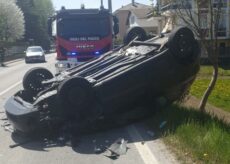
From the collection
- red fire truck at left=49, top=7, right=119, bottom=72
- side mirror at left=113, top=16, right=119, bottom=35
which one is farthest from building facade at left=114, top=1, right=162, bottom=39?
red fire truck at left=49, top=7, right=119, bottom=72

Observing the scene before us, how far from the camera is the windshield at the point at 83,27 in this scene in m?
17.3

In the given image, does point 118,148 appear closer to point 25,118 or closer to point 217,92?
point 25,118

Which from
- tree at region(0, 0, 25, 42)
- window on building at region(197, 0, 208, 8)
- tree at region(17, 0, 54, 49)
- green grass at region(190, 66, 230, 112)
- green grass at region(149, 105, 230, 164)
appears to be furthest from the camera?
→ tree at region(17, 0, 54, 49)

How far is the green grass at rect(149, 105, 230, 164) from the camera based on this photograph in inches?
257

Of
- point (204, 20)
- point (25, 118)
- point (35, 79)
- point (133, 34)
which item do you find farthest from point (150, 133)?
point (204, 20)

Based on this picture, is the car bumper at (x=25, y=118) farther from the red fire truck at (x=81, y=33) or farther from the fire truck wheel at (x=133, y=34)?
the red fire truck at (x=81, y=33)

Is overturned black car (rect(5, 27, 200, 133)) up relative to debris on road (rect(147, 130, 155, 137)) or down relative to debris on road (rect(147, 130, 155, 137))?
up

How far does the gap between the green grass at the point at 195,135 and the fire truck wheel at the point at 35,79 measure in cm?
287

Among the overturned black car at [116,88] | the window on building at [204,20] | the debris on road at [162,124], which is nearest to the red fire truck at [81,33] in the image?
the window on building at [204,20]

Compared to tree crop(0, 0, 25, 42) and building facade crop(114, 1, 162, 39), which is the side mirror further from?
tree crop(0, 0, 25, 42)

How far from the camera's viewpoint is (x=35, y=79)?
1127 centimetres

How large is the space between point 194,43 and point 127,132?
2.18 meters

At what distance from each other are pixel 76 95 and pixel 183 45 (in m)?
2.28

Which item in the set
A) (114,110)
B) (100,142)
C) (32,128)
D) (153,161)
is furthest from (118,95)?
(153,161)
